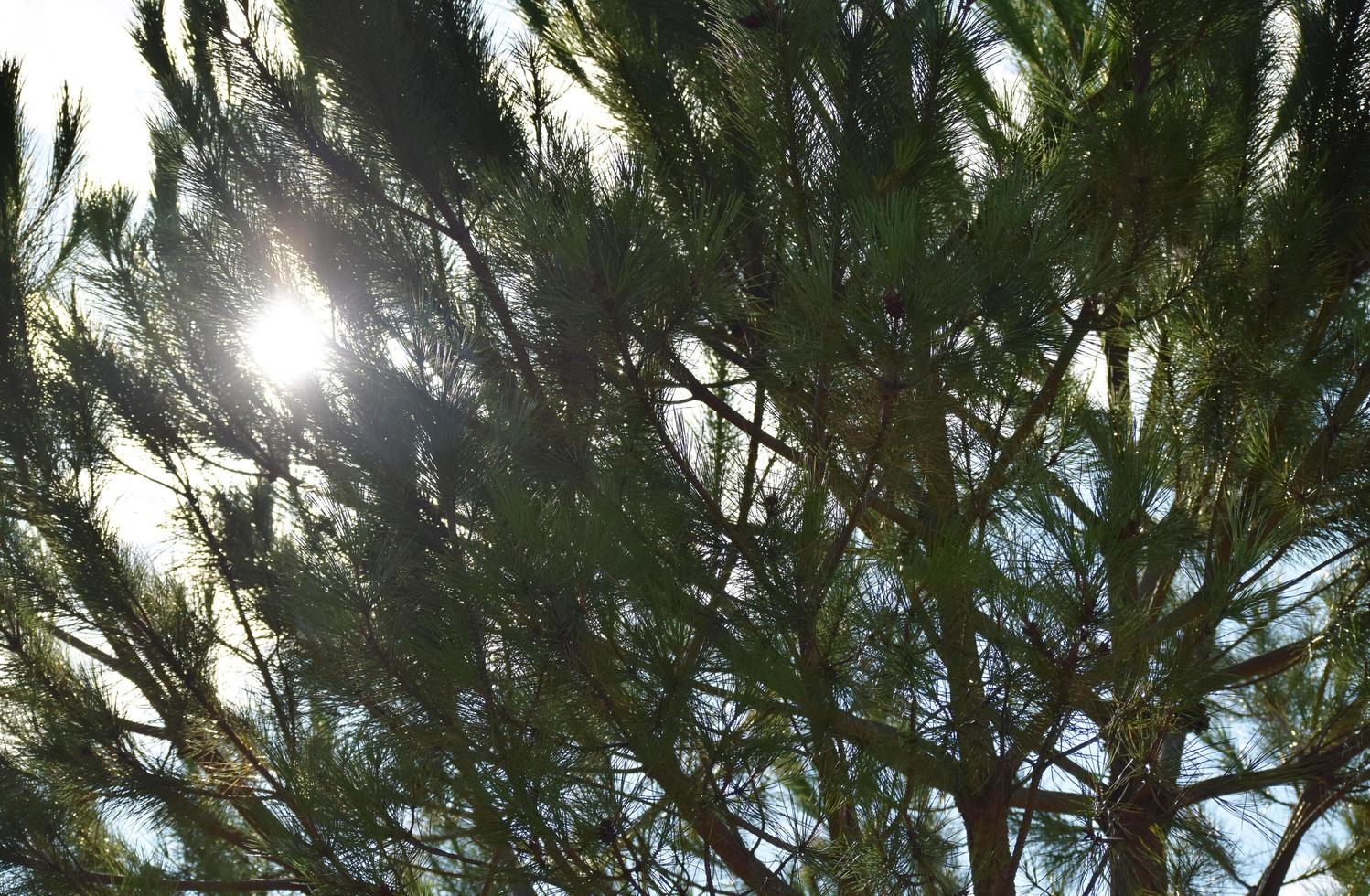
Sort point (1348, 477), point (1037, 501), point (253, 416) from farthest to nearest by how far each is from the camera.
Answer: point (253, 416), point (1348, 477), point (1037, 501)

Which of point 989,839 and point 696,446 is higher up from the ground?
point 696,446

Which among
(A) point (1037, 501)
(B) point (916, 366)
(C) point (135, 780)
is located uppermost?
(B) point (916, 366)

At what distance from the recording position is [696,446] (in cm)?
219

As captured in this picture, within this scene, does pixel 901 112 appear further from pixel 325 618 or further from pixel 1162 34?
pixel 325 618

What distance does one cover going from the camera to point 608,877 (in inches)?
82.9

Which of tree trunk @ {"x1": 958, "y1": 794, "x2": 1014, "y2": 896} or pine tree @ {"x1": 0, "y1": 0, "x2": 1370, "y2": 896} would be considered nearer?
pine tree @ {"x1": 0, "y1": 0, "x2": 1370, "y2": 896}

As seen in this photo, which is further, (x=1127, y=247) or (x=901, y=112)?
(x=1127, y=247)

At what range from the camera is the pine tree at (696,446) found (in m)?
2.00

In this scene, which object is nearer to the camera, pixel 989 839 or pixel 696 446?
pixel 696 446

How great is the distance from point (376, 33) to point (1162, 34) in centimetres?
166

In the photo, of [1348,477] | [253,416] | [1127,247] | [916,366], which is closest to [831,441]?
[916,366]

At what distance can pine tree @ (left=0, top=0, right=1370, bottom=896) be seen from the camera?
200 cm

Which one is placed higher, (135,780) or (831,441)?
(831,441)

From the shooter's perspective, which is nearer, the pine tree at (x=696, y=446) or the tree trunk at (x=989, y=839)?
the pine tree at (x=696, y=446)
